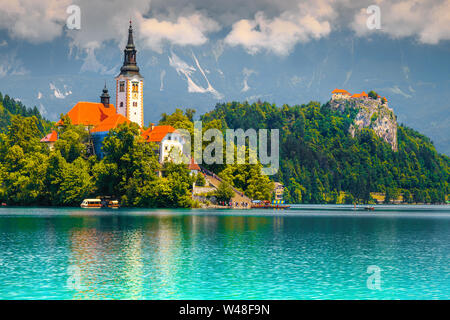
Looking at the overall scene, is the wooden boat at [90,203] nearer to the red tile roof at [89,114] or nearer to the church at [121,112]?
the church at [121,112]

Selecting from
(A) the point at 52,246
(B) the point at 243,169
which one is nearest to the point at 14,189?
(B) the point at 243,169

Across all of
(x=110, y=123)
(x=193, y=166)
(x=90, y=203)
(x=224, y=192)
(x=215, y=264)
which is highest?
(x=110, y=123)

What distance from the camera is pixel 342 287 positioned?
33781 mm

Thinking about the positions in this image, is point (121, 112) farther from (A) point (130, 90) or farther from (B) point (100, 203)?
(B) point (100, 203)

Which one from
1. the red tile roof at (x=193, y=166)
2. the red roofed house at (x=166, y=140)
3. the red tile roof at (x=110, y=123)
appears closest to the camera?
the red tile roof at (x=193, y=166)

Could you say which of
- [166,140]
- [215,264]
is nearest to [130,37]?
[166,140]

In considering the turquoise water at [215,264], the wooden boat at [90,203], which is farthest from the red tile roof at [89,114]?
the turquoise water at [215,264]

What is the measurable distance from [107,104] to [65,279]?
143727 mm

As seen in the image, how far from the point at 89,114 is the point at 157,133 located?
25.8 m

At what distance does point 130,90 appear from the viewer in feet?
541

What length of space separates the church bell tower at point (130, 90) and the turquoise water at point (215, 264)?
97112mm

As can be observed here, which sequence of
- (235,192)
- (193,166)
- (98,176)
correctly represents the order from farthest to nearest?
(235,192), (193,166), (98,176)

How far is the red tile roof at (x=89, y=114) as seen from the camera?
6319 inches

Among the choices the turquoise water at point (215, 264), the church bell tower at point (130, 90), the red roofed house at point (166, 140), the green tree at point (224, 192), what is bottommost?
the turquoise water at point (215, 264)
